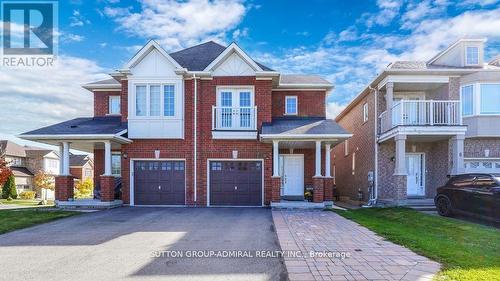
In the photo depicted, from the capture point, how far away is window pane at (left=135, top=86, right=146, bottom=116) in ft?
55.6

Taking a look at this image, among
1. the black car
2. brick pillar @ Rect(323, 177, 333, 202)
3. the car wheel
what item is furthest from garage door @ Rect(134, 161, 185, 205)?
the black car

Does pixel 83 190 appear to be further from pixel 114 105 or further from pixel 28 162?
pixel 28 162

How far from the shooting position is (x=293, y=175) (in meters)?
18.4

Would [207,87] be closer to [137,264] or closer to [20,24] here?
[20,24]

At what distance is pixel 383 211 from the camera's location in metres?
14.7

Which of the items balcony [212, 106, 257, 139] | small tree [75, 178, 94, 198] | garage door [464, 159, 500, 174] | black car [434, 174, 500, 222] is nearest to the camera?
black car [434, 174, 500, 222]

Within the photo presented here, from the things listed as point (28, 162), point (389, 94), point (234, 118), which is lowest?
point (28, 162)

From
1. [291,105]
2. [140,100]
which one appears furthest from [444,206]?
[140,100]

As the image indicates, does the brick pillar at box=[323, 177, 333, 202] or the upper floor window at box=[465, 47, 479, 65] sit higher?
the upper floor window at box=[465, 47, 479, 65]

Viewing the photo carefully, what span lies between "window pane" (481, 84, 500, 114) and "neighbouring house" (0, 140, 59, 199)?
41608 millimetres

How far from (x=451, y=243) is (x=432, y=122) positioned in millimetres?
9432

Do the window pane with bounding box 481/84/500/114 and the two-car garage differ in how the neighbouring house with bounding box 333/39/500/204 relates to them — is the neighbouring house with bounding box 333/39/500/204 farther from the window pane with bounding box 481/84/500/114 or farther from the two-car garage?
the two-car garage

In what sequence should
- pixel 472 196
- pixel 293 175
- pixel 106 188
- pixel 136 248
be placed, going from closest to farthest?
pixel 136 248, pixel 472 196, pixel 106 188, pixel 293 175

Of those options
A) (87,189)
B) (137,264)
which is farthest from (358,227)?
(87,189)
